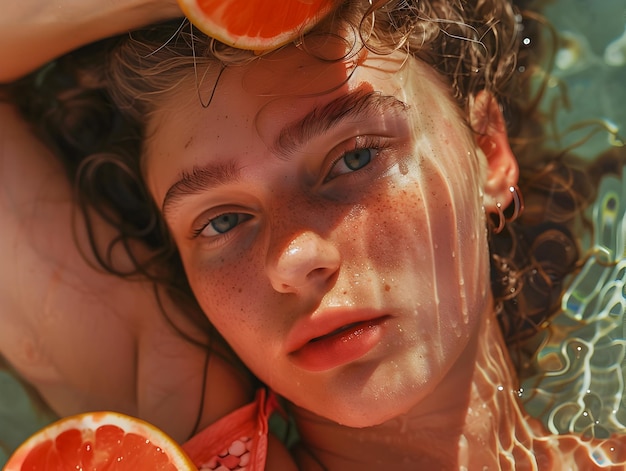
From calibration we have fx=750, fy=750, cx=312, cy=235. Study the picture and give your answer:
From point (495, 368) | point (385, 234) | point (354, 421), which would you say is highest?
point (385, 234)

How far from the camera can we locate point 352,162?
1382mm

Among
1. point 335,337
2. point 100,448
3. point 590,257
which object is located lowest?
point 590,257

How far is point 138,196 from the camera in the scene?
70.6 inches

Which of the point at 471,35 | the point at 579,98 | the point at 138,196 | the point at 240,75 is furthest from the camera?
the point at 579,98

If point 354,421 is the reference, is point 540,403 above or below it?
below

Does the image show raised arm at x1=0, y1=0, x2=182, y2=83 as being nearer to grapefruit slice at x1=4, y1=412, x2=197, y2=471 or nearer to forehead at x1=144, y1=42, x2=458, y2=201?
forehead at x1=144, y1=42, x2=458, y2=201

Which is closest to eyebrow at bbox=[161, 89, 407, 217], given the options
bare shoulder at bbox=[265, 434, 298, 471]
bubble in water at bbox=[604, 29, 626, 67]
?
bare shoulder at bbox=[265, 434, 298, 471]

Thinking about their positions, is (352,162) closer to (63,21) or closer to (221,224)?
(221,224)

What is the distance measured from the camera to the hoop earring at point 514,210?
1.63 m

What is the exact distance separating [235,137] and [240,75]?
0.11 meters

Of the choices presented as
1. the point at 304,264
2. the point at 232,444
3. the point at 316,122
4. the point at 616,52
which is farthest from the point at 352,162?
the point at 616,52

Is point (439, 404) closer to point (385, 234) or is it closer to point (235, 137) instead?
point (385, 234)

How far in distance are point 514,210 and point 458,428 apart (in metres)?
0.50

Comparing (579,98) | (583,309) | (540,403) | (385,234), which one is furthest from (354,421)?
(579,98)
